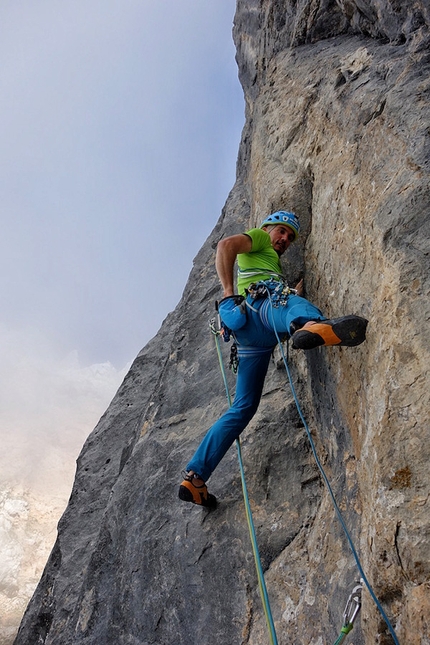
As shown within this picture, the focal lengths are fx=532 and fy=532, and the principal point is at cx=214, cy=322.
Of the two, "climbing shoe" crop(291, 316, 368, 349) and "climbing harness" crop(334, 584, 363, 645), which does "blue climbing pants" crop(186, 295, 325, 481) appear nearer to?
"climbing shoe" crop(291, 316, 368, 349)

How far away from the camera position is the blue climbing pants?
401cm

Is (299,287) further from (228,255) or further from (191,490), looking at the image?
(191,490)

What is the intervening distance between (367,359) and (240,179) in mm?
7575

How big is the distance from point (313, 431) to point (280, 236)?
1.72 m

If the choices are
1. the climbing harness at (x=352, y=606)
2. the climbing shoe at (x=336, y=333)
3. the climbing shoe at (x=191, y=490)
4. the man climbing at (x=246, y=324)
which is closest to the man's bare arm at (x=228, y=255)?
the man climbing at (x=246, y=324)

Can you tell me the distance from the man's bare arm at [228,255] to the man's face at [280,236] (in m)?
0.45

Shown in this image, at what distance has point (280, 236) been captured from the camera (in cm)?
473

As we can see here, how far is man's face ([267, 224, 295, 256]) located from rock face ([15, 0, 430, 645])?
0.24 m

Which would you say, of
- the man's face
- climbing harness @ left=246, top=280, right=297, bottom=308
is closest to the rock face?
the man's face

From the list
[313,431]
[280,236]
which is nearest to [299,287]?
[280,236]

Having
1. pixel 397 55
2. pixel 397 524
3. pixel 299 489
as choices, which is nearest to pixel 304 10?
pixel 397 55

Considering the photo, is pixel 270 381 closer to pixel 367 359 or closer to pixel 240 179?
pixel 367 359

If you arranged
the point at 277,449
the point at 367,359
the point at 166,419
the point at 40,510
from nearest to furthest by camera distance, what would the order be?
1. the point at 367,359
2. the point at 277,449
3. the point at 166,419
4. the point at 40,510

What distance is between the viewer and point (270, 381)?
5.34 metres
